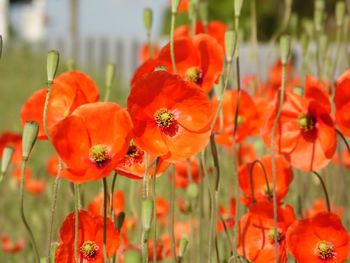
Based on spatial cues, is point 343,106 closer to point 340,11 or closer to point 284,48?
point 284,48

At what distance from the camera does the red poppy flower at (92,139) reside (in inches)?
45.7

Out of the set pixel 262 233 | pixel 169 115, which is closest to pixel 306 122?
pixel 262 233

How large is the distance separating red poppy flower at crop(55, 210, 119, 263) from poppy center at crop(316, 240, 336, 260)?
1.16 ft

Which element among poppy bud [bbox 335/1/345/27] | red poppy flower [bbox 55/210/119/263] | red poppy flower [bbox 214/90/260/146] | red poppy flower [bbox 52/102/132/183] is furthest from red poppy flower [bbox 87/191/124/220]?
poppy bud [bbox 335/1/345/27]

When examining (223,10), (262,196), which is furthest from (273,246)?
(223,10)

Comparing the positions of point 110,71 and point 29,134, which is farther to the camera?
point 110,71

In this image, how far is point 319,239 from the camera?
137 cm

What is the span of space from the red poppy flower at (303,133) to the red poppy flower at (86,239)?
0.41 m

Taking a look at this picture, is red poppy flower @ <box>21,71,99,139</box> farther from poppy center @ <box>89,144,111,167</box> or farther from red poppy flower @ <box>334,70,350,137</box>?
red poppy flower @ <box>334,70,350,137</box>

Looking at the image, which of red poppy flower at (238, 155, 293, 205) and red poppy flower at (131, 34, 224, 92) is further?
red poppy flower at (238, 155, 293, 205)

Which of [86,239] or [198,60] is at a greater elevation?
[198,60]

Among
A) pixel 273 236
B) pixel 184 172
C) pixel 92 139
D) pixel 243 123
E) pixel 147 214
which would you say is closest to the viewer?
pixel 147 214

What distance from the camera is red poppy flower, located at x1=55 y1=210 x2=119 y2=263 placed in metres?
1.28

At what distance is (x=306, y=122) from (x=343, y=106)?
0.13m
